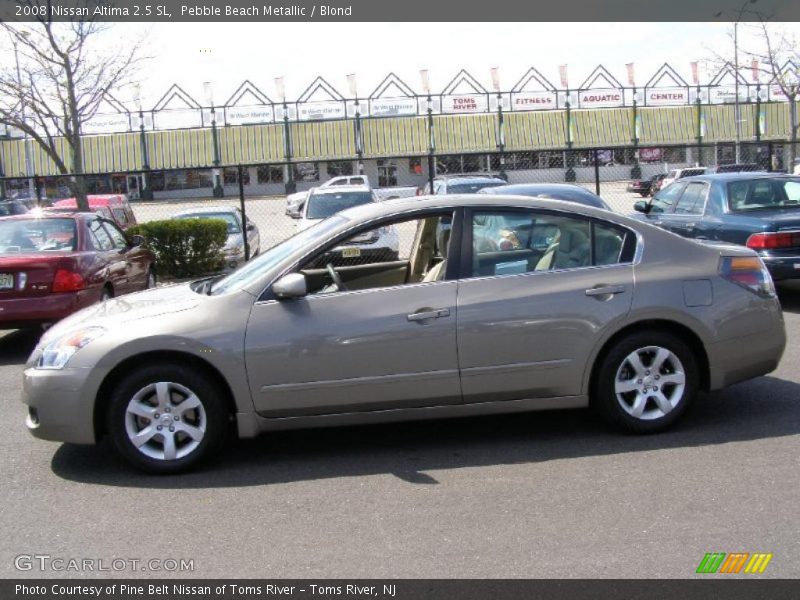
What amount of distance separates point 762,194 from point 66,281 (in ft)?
27.0

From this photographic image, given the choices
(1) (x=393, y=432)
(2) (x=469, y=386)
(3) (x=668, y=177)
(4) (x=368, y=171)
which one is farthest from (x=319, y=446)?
(4) (x=368, y=171)

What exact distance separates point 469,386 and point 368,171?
46660 mm

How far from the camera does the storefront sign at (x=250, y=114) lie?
5050 cm

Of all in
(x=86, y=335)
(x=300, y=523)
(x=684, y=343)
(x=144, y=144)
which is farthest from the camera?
(x=144, y=144)

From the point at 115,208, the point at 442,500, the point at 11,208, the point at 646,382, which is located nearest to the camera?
the point at 442,500

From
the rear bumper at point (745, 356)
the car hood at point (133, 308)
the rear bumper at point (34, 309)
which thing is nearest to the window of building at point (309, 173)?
the rear bumper at point (34, 309)

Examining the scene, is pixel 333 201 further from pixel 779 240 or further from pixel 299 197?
pixel 779 240

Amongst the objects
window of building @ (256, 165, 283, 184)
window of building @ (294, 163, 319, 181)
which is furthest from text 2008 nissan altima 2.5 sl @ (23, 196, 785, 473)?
window of building @ (294, 163, 319, 181)

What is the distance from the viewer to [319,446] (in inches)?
223

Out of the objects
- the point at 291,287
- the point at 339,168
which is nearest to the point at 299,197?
the point at 291,287

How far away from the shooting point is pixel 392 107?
50531 millimetres

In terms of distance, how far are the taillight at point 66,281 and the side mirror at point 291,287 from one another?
15.1 feet
